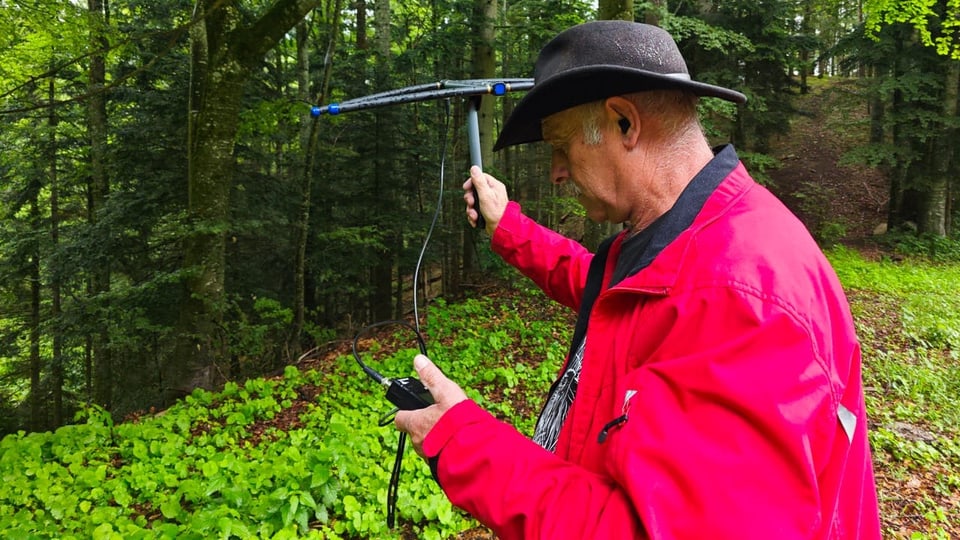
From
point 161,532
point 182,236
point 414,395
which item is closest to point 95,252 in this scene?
point 182,236

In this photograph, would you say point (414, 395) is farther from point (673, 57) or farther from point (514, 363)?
point (514, 363)

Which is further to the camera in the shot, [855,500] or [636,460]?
→ [855,500]

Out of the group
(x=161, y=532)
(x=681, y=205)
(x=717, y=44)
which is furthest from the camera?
(x=717, y=44)

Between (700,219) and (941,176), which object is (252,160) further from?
(941,176)

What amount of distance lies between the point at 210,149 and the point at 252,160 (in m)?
4.44

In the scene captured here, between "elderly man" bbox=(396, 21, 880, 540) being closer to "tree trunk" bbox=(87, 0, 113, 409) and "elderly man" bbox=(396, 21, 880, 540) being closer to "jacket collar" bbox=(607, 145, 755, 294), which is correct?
"jacket collar" bbox=(607, 145, 755, 294)

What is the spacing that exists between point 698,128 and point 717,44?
27.6 feet

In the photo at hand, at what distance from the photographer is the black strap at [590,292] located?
65.2 inches

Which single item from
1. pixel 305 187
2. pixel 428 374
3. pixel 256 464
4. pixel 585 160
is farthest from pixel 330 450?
pixel 305 187

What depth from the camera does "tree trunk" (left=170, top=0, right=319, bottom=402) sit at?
6.10 m

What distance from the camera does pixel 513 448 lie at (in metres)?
1.18

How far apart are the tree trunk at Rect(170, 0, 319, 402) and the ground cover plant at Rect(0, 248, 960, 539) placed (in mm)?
720

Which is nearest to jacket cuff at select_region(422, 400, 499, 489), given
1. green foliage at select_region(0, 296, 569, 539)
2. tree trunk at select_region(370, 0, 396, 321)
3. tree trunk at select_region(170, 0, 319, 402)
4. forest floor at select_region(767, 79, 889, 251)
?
green foliage at select_region(0, 296, 569, 539)

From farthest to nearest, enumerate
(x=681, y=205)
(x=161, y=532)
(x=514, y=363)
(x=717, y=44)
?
(x=717, y=44) < (x=514, y=363) < (x=161, y=532) < (x=681, y=205)
